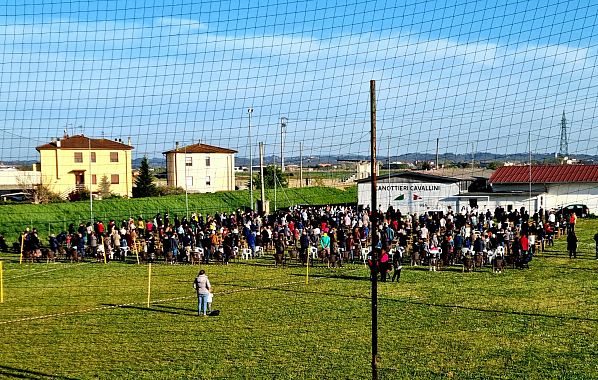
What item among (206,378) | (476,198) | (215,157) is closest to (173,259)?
(206,378)

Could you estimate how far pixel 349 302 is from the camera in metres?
15.1

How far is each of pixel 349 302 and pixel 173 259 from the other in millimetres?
9291

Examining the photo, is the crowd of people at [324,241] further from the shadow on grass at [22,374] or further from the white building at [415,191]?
the shadow on grass at [22,374]

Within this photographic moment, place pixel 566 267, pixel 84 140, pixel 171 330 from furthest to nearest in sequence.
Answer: pixel 84 140 < pixel 566 267 < pixel 171 330

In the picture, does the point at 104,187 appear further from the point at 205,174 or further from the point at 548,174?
the point at 548,174

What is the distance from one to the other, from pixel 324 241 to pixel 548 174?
19633 mm

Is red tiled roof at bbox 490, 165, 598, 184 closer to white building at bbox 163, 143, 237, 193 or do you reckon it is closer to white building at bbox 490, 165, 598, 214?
white building at bbox 490, 165, 598, 214

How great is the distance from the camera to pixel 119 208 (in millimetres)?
33750

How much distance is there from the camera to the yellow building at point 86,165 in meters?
26.6

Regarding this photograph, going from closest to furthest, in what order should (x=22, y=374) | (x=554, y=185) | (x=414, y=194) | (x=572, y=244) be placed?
(x=22, y=374) < (x=572, y=244) < (x=554, y=185) < (x=414, y=194)

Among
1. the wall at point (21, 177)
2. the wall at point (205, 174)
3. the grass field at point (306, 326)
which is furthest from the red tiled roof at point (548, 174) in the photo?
the wall at point (21, 177)

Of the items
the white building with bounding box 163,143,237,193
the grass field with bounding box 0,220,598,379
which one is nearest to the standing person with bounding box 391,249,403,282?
the grass field with bounding box 0,220,598,379

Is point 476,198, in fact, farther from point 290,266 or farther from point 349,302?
point 349,302

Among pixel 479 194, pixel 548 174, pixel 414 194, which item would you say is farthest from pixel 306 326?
pixel 548 174
